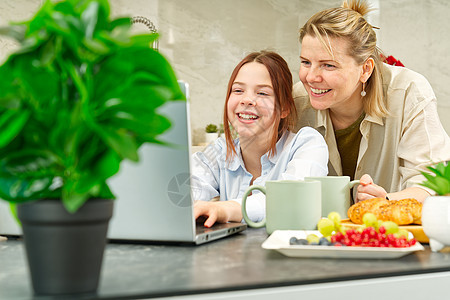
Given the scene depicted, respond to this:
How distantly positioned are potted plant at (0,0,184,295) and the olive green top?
66.0 inches

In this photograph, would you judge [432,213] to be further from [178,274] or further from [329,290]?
[178,274]

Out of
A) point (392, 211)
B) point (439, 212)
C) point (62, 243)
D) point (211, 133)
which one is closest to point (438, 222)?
point (439, 212)

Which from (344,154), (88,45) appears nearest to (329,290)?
(88,45)

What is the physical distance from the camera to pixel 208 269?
722 mm

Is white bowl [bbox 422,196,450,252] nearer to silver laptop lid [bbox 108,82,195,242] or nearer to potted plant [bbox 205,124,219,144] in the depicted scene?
→ silver laptop lid [bbox 108,82,195,242]

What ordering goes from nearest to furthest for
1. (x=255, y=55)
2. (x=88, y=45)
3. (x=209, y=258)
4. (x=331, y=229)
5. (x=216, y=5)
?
1. (x=88, y=45)
2. (x=209, y=258)
3. (x=331, y=229)
4. (x=255, y=55)
5. (x=216, y=5)

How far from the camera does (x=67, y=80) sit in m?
0.55

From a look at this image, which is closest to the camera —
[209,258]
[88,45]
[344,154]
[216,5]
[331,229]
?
[88,45]

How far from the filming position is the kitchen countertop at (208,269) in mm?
618

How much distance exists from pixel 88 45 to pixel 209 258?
42 centimetres

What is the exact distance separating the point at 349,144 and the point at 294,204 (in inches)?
47.8

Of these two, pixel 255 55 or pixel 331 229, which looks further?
pixel 255 55

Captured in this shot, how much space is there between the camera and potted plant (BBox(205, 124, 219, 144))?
12.4ft

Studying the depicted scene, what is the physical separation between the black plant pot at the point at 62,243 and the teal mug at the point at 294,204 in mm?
519
